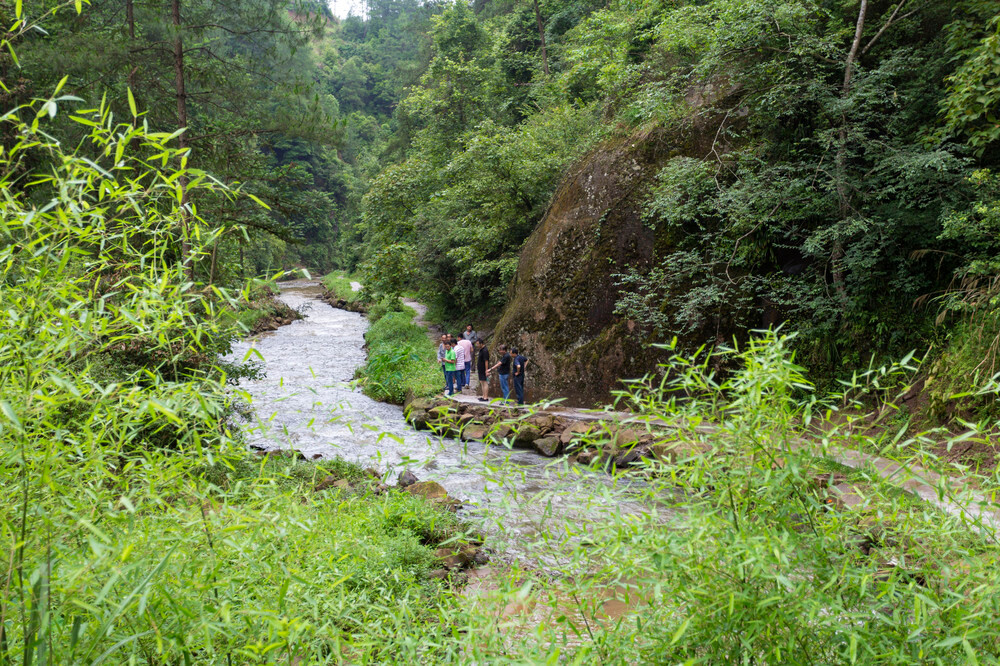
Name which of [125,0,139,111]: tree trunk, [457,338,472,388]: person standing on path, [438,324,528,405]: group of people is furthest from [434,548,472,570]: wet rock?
[125,0,139,111]: tree trunk

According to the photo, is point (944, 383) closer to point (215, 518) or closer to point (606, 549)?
point (606, 549)

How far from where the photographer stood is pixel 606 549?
8.57 feet

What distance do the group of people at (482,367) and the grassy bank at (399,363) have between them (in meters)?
0.86

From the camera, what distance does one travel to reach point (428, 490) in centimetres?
831

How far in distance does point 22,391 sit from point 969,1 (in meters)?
12.2

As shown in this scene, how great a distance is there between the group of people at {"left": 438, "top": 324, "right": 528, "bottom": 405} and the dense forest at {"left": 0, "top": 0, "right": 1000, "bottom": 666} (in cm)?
87

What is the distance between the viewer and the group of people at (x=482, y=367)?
522 inches

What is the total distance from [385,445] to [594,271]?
248 inches

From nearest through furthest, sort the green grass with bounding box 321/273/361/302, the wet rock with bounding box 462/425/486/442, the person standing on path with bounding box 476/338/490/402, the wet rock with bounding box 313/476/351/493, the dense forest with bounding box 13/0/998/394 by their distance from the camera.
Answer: the wet rock with bounding box 313/476/351/493 < the dense forest with bounding box 13/0/998/394 < the wet rock with bounding box 462/425/486/442 < the person standing on path with bounding box 476/338/490/402 < the green grass with bounding box 321/273/361/302

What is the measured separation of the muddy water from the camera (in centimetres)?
290

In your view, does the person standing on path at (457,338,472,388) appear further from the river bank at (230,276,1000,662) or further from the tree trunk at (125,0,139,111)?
the river bank at (230,276,1000,662)

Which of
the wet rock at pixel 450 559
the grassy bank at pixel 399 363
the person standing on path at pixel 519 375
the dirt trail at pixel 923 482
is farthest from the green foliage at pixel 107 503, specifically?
the person standing on path at pixel 519 375

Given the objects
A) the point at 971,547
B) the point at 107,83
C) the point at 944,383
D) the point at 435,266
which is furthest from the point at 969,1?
the point at 435,266

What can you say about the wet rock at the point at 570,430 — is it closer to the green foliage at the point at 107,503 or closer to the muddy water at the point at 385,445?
the muddy water at the point at 385,445
